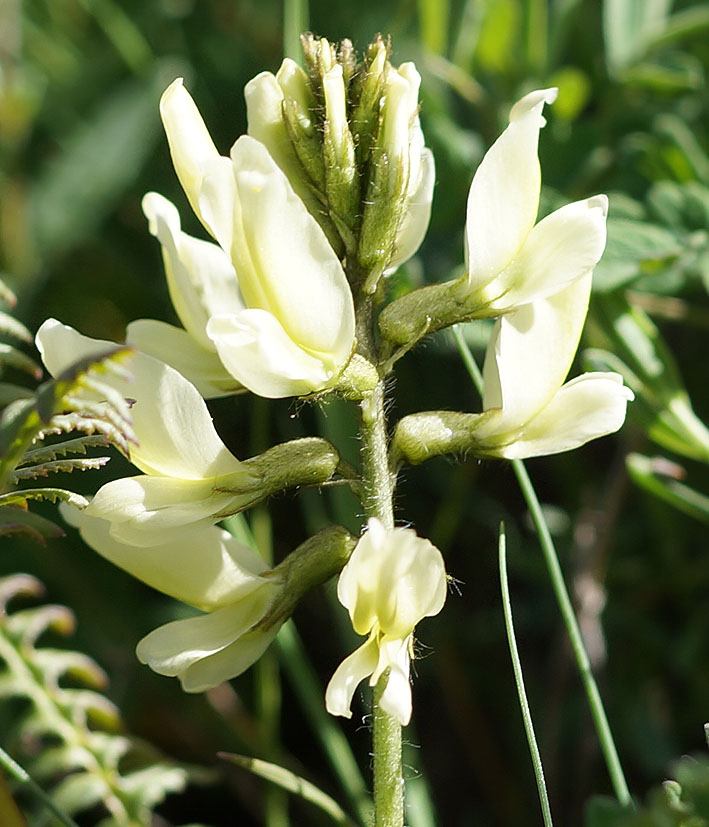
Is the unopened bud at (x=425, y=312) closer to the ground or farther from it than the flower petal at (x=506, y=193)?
closer to the ground

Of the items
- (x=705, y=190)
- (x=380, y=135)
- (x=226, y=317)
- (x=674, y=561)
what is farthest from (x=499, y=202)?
(x=674, y=561)

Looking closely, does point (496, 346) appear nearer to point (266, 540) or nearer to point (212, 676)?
point (212, 676)

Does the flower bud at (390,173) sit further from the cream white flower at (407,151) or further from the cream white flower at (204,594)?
the cream white flower at (204,594)

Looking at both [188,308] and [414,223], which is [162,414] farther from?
[414,223]

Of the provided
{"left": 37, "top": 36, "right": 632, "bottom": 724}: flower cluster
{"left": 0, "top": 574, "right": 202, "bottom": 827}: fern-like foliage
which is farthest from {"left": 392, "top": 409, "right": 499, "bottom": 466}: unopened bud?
{"left": 0, "top": 574, "right": 202, "bottom": 827}: fern-like foliage

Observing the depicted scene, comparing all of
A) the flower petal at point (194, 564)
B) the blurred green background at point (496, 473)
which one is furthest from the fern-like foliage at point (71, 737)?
the flower petal at point (194, 564)

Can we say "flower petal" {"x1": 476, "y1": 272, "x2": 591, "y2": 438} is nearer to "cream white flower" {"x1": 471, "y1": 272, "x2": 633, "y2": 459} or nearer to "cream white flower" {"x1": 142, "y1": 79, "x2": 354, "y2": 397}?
"cream white flower" {"x1": 471, "y1": 272, "x2": 633, "y2": 459}

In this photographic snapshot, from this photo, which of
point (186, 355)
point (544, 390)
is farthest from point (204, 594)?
point (544, 390)
